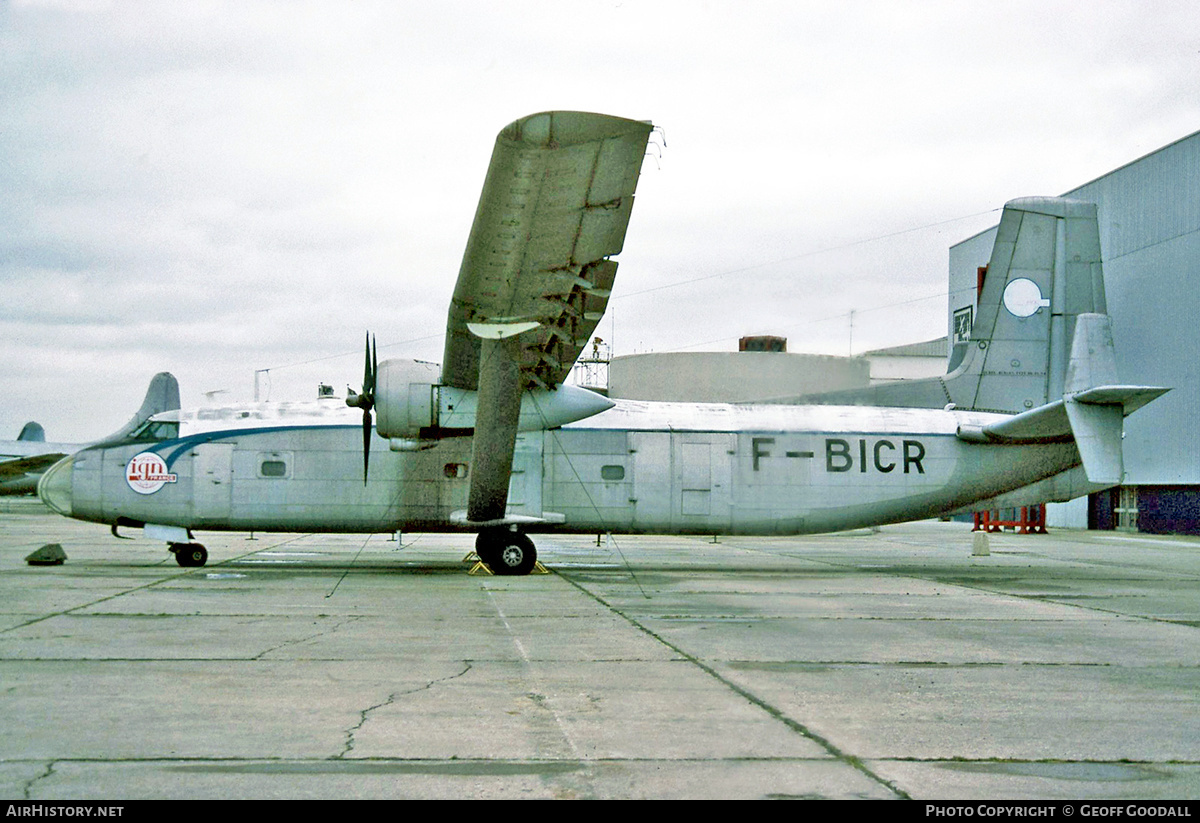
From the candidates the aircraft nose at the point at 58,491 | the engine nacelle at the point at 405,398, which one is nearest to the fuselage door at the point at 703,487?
the engine nacelle at the point at 405,398

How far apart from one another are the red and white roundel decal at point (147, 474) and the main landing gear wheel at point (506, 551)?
6416mm

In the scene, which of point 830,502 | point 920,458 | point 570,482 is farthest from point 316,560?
point 920,458

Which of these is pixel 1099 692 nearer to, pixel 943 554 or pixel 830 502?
pixel 830 502

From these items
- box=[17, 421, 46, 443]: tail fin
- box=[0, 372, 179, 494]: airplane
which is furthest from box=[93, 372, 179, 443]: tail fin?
box=[17, 421, 46, 443]: tail fin

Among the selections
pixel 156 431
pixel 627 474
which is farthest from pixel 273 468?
pixel 627 474

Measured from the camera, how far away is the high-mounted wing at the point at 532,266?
12828 millimetres

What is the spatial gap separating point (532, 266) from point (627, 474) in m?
7.26

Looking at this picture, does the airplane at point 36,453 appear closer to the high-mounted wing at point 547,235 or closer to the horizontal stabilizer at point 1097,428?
the high-mounted wing at point 547,235

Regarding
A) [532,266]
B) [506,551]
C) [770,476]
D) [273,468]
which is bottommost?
[506,551]

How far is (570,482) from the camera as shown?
21.1m

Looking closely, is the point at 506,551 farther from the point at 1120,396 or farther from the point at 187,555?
the point at 1120,396

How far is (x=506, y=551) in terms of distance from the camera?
20.1 metres

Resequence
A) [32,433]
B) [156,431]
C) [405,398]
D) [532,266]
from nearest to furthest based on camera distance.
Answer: [532,266], [405,398], [156,431], [32,433]

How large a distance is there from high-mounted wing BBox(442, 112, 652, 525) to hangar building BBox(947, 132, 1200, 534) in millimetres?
28615
